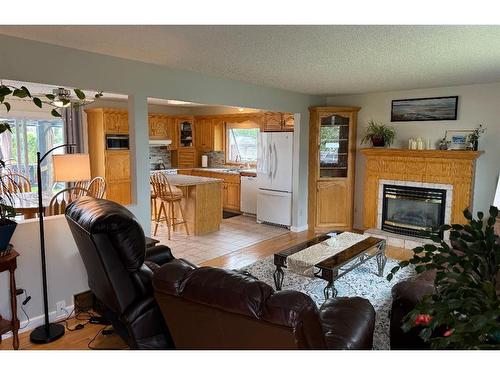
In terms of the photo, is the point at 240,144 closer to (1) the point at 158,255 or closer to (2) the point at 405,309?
(1) the point at 158,255

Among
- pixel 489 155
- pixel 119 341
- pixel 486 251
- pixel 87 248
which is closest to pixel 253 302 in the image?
pixel 486 251

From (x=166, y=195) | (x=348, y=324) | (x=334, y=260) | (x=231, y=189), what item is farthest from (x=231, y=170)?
(x=348, y=324)

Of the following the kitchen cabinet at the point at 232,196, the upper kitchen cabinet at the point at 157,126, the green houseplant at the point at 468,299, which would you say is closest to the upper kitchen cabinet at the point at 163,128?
the upper kitchen cabinet at the point at 157,126

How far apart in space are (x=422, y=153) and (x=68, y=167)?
468 cm

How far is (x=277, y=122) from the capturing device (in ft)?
21.9

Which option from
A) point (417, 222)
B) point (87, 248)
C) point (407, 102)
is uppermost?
point (407, 102)

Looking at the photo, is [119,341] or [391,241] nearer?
[119,341]

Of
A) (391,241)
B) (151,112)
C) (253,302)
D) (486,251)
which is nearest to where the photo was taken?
(486,251)

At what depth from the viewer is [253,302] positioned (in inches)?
59.7

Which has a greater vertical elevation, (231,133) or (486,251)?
(231,133)

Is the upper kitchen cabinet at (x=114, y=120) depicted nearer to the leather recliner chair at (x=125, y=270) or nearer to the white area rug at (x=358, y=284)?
the white area rug at (x=358, y=284)
